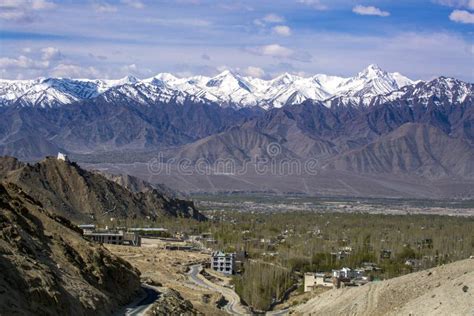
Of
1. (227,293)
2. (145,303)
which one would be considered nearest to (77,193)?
(227,293)

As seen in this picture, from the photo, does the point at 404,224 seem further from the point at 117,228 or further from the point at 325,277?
the point at 325,277

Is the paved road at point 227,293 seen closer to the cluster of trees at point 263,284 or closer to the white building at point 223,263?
the cluster of trees at point 263,284

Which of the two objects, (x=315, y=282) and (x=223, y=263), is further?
(x=223, y=263)

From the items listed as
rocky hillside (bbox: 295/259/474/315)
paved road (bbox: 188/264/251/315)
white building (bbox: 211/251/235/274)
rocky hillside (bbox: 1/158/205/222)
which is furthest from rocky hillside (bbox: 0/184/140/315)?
rocky hillside (bbox: 1/158/205/222)

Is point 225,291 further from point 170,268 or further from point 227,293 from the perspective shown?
point 170,268

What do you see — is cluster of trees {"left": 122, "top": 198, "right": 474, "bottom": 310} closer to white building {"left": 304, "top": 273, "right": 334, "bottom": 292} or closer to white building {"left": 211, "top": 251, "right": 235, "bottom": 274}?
white building {"left": 304, "top": 273, "right": 334, "bottom": 292}

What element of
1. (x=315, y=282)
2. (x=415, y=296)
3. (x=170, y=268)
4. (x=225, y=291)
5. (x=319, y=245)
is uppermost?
(x=415, y=296)

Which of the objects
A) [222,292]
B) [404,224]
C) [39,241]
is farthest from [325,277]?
[404,224]
